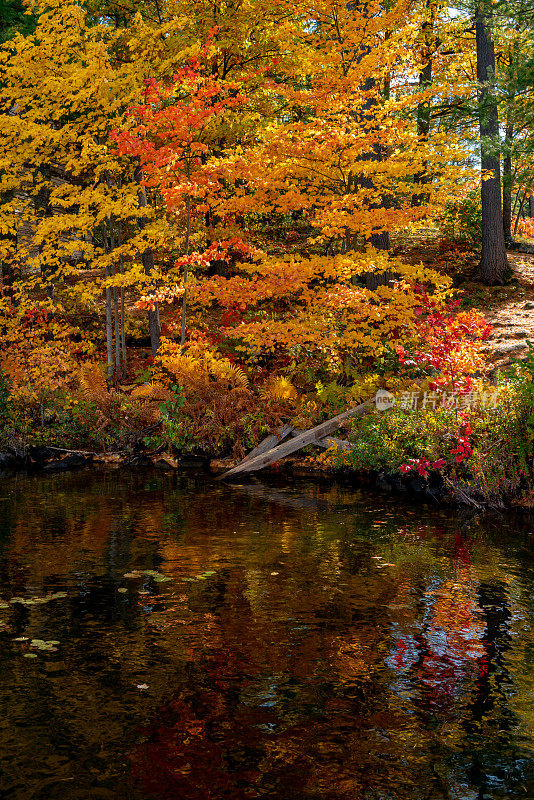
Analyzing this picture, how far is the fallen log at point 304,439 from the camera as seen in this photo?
45.8 ft

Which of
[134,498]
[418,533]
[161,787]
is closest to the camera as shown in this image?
[161,787]

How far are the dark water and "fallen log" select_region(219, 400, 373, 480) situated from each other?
11.4 feet

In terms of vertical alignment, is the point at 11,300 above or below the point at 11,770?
above

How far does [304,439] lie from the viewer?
14.0m

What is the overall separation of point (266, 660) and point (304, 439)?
27.6ft

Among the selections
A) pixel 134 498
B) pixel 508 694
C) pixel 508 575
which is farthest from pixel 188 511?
pixel 508 694

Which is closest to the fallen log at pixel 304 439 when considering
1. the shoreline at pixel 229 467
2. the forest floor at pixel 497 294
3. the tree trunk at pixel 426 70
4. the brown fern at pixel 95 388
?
the shoreline at pixel 229 467

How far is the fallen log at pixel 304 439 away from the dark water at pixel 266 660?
11.4 ft

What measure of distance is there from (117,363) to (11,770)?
14986 mm

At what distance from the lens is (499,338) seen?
16562 mm

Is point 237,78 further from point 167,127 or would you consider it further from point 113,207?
point 113,207

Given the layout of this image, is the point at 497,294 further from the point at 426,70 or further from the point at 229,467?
the point at 426,70

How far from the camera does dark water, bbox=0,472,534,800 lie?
13.8ft

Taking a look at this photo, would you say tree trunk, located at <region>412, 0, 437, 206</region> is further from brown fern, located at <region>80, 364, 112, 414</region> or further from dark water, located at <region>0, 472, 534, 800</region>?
dark water, located at <region>0, 472, 534, 800</region>
